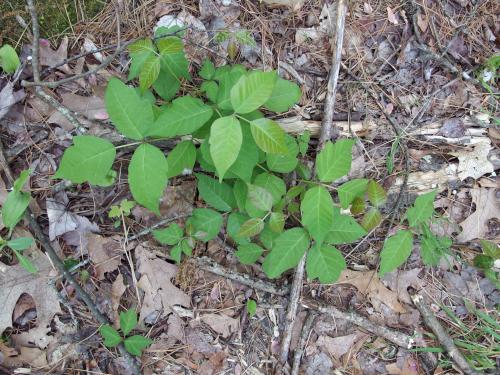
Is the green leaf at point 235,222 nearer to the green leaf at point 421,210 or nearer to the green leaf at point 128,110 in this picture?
the green leaf at point 128,110

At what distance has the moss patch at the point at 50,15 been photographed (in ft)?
7.24

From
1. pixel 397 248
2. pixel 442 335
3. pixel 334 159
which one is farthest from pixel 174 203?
pixel 442 335

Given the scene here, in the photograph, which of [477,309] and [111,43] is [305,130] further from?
[477,309]

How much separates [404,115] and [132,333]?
207 centimetres

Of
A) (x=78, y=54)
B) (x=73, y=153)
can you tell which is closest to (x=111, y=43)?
(x=78, y=54)

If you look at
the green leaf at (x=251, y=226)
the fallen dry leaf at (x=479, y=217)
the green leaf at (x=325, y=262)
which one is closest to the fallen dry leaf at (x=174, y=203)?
the green leaf at (x=251, y=226)

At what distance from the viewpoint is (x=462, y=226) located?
2484mm

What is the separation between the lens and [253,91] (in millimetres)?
1540

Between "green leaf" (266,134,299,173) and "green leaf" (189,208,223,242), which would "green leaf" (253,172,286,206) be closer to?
"green leaf" (266,134,299,173)

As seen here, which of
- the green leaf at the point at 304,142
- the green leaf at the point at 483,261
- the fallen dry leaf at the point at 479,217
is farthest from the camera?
the fallen dry leaf at the point at 479,217

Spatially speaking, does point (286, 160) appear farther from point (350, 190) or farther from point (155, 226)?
point (155, 226)

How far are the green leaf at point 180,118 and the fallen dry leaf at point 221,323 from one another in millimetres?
1155

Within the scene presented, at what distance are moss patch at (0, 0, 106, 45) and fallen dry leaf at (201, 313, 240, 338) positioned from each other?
1.81 meters

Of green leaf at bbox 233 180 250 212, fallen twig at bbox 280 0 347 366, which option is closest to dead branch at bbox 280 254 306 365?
fallen twig at bbox 280 0 347 366
